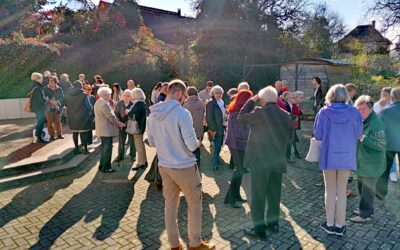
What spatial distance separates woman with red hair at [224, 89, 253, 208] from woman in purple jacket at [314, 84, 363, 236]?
3.76 ft

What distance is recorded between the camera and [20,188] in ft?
20.1

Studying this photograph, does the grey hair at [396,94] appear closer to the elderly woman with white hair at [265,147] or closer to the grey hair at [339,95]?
the grey hair at [339,95]

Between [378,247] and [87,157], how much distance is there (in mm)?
6509

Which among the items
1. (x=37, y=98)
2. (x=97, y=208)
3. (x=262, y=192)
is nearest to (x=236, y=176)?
(x=262, y=192)

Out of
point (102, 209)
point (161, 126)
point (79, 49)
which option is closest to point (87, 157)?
point (102, 209)

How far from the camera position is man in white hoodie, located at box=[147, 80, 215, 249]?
11.3ft

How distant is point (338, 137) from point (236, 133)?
153 centimetres

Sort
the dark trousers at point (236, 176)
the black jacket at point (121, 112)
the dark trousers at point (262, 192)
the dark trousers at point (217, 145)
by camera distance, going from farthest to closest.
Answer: the black jacket at point (121, 112), the dark trousers at point (217, 145), the dark trousers at point (236, 176), the dark trousers at point (262, 192)

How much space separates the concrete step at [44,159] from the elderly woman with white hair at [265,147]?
4.76 m

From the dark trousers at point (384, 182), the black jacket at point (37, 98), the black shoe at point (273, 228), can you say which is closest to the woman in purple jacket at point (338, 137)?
the black shoe at point (273, 228)

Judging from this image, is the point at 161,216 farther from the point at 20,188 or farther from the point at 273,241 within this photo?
the point at 20,188

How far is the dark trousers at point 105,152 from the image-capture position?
6996 millimetres

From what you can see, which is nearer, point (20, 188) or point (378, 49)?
point (20, 188)

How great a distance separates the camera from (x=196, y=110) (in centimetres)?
653
